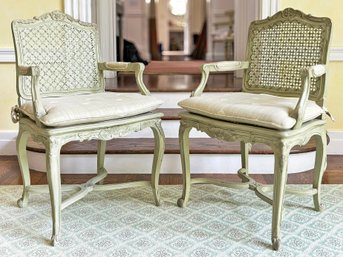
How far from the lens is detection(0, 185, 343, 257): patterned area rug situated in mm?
1612

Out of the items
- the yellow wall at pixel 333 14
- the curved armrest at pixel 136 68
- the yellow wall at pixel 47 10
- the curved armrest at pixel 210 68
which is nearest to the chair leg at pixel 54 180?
the curved armrest at pixel 136 68

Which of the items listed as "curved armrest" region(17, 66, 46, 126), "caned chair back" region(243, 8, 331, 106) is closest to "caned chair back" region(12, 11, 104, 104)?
"curved armrest" region(17, 66, 46, 126)

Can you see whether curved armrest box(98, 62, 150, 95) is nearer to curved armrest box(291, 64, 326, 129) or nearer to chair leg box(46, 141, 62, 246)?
chair leg box(46, 141, 62, 246)

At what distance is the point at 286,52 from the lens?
2.08m

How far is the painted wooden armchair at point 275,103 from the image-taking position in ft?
5.22

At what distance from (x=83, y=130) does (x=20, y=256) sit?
543 millimetres

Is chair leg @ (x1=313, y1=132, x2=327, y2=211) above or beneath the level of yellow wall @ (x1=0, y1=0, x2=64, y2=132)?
beneath

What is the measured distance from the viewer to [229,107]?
5.63ft

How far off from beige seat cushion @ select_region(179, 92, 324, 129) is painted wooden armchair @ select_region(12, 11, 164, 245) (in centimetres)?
26

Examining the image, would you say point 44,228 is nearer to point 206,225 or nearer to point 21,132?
point 21,132

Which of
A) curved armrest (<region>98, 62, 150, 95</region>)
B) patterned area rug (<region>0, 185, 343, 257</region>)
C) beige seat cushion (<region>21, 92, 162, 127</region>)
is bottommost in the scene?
patterned area rug (<region>0, 185, 343, 257</region>)

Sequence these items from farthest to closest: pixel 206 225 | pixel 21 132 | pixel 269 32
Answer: pixel 269 32, pixel 21 132, pixel 206 225

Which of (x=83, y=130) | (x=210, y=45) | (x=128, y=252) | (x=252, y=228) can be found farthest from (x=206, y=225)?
(x=210, y=45)

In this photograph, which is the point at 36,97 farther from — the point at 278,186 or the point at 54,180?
the point at 278,186
